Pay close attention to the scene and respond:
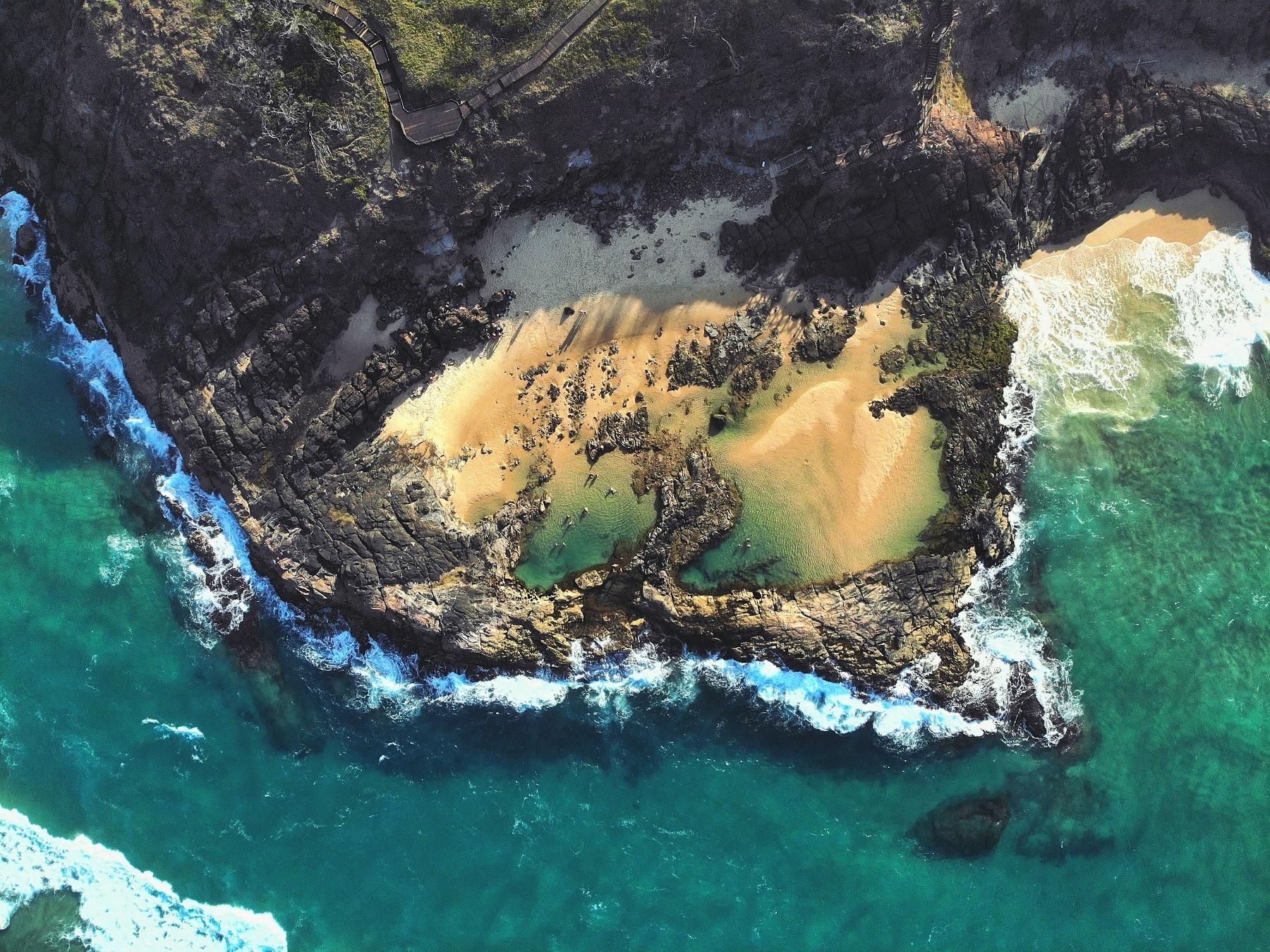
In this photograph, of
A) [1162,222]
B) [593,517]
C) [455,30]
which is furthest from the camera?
[1162,222]

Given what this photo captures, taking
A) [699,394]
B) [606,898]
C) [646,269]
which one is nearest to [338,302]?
[646,269]

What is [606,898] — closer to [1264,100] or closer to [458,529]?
[458,529]

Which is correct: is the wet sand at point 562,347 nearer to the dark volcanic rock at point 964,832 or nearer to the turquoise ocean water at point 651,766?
the turquoise ocean water at point 651,766

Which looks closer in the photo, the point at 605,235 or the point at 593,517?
the point at 605,235

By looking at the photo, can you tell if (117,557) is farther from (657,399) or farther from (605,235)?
(605,235)

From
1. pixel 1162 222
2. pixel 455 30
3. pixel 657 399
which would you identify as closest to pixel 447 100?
pixel 455 30
